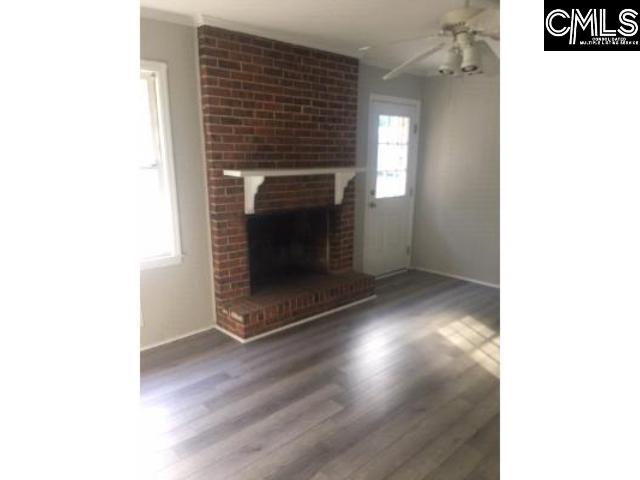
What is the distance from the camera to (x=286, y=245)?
396 centimetres

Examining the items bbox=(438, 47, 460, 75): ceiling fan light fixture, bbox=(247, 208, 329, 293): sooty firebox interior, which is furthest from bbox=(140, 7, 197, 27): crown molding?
bbox=(438, 47, 460, 75): ceiling fan light fixture

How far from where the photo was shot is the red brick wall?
9.98 feet

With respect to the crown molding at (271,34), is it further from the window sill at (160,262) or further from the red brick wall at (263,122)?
the window sill at (160,262)

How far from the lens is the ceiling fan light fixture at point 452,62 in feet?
7.26

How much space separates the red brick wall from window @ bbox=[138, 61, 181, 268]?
11.4 inches

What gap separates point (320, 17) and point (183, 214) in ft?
5.79

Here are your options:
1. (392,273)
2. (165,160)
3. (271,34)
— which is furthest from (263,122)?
A: (392,273)

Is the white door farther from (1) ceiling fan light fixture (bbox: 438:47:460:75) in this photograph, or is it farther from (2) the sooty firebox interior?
(1) ceiling fan light fixture (bbox: 438:47:460:75)

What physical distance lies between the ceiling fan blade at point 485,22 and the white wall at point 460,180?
1763 millimetres
